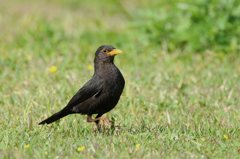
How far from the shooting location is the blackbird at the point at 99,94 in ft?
24.4

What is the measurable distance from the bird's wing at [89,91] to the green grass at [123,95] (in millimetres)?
272

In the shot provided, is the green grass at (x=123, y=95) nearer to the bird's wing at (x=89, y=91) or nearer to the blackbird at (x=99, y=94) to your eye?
the blackbird at (x=99, y=94)

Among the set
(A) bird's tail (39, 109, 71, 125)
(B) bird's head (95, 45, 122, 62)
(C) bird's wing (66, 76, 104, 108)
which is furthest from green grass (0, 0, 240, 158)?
(B) bird's head (95, 45, 122, 62)

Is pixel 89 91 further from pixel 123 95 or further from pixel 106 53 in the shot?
pixel 123 95

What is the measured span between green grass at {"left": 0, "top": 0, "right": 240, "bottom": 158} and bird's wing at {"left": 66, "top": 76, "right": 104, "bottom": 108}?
0.27 meters

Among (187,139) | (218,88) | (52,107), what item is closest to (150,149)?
(187,139)

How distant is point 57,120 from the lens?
7.82m

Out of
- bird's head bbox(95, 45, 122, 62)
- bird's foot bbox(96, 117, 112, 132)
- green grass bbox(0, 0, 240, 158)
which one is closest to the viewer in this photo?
green grass bbox(0, 0, 240, 158)

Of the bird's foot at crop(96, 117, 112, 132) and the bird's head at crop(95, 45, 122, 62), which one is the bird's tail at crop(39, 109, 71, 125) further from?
the bird's head at crop(95, 45, 122, 62)

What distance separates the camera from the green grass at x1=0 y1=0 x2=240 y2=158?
6637mm

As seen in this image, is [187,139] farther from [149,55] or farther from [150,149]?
[149,55]

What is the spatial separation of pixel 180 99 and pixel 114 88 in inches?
70.8

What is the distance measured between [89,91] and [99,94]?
0.35 ft

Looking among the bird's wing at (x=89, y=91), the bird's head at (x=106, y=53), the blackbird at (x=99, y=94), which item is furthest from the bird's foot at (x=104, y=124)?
the bird's head at (x=106, y=53)
